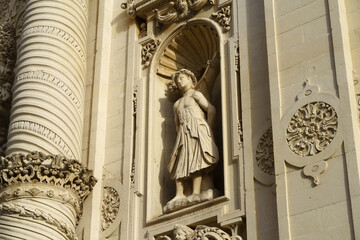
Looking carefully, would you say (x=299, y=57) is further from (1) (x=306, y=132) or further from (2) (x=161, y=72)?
(2) (x=161, y=72)

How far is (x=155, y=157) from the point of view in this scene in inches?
521

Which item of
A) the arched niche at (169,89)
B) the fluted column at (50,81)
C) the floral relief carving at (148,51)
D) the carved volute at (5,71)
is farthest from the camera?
the carved volute at (5,71)

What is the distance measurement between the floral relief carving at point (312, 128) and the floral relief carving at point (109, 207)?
3.01 meters

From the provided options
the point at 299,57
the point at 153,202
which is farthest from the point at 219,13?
the point at 153,202

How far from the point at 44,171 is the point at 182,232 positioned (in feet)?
7.26

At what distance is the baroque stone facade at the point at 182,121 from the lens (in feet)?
36.2

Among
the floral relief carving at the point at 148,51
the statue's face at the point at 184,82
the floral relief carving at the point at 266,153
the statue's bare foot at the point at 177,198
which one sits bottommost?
the statue's bare foot at the point at 177,198

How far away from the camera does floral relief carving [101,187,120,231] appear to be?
12.9 metres

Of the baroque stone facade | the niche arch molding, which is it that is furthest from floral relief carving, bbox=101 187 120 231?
the niche arch molding

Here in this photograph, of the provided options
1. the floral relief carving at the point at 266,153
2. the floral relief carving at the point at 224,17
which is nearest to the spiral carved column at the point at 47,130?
the floral relief carving at the point at 224,17

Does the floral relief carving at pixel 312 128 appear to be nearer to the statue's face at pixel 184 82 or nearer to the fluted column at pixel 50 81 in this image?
the statue's face at pixel 184 82

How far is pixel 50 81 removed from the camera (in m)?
13.6

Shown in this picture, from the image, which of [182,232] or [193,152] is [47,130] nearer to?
[193,152]

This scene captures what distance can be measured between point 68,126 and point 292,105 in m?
3.61
